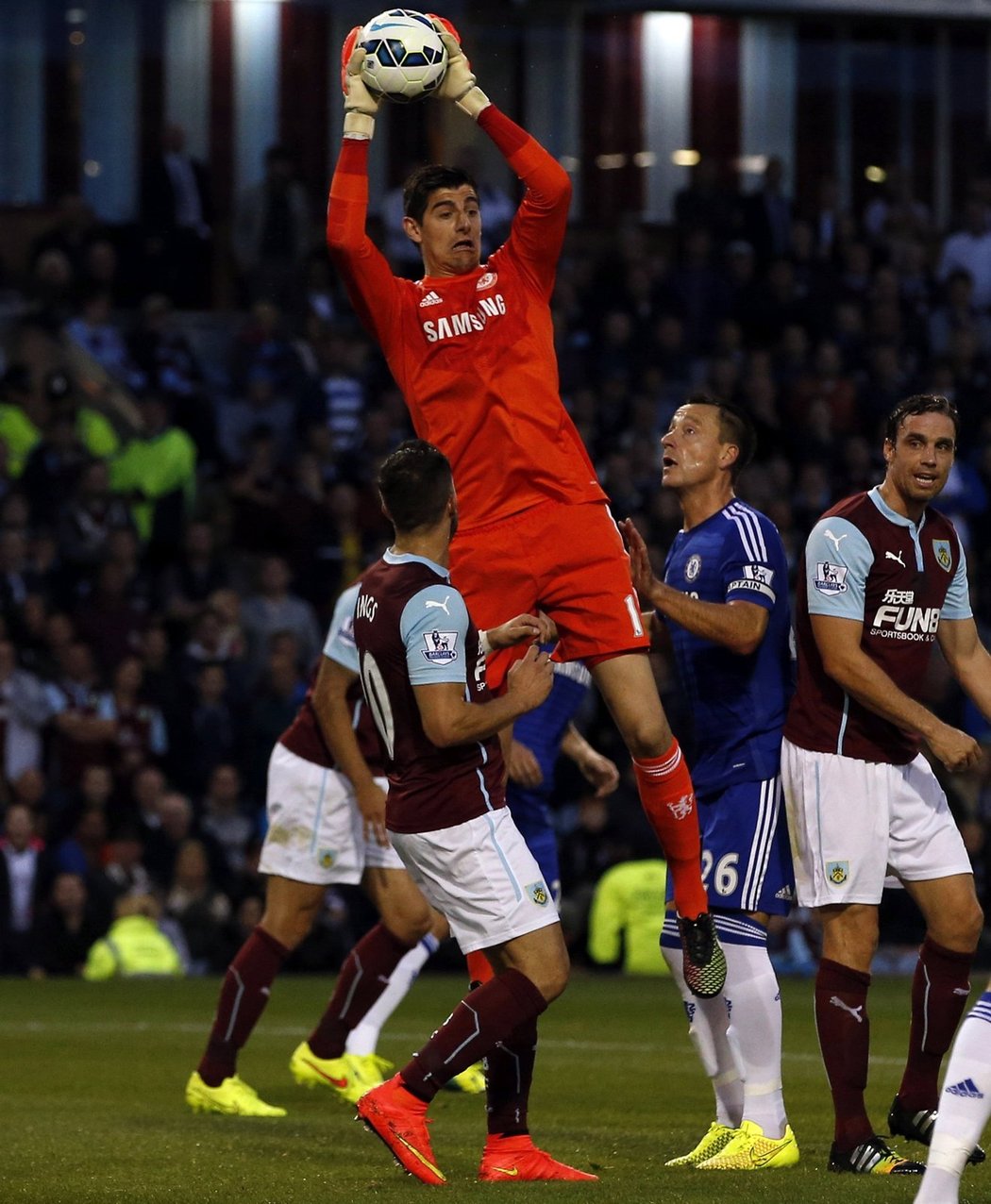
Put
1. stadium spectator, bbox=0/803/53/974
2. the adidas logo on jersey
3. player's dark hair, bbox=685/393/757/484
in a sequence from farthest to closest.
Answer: stadium spectator, bbox=0/803/53/974 < player's dark hair, bbox=685/393/757/484 < the adidas logo on jersey

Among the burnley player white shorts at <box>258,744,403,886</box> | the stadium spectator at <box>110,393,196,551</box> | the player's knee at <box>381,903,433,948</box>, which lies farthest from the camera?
the stadium spectator at <box>110,393,196,551</box>

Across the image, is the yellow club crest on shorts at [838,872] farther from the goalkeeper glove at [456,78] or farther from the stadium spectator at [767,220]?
the stadium spectator at [767,220]

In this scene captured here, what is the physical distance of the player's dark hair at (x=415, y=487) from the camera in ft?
22.3

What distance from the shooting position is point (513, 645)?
7.30 m

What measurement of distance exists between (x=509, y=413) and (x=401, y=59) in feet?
3.98

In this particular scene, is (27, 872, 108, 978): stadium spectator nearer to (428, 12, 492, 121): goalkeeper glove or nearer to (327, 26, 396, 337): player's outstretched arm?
(327, 26, 396, 337): player's outstretched arm

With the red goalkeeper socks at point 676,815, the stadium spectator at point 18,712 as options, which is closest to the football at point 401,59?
the red goalkeeper socks at point 676,815

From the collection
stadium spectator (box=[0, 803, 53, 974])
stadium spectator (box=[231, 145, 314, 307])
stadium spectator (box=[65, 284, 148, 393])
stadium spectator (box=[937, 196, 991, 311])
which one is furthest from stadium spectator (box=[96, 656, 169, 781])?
stadium spectator (box=[937, 196, 991, 311])

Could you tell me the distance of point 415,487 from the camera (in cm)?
679

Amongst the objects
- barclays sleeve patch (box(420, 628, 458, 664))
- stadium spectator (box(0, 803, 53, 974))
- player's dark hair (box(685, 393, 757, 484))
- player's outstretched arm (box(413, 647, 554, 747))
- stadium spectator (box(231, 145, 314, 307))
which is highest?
stadium spectator (box(231, 145, 314, 307))

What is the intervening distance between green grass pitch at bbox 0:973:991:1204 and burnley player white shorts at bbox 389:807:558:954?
0.74 metres

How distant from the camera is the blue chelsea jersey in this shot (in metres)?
7.65

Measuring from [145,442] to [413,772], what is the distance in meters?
11.8

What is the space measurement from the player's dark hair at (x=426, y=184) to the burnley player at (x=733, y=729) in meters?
1.09
